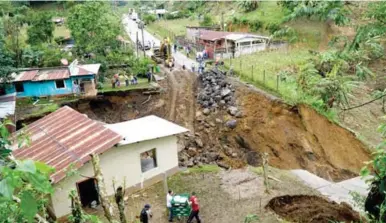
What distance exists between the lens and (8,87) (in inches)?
959

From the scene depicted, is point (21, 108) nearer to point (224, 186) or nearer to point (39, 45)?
point (39, 45)

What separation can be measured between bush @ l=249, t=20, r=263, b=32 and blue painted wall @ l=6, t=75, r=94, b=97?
2399 cm

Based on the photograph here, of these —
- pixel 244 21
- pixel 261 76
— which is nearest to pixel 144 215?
pixel 261 76

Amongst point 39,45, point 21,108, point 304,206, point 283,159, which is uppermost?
point 39,45

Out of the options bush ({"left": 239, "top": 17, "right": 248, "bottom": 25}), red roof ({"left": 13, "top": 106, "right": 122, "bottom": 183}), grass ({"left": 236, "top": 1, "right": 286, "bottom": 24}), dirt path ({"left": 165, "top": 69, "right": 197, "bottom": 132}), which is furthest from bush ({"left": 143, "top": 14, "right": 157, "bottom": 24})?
red roof ({"left": 13, "top": 106, "right": 122, "bottom": 183})

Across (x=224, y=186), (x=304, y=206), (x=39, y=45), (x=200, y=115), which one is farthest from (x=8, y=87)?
(x=304, y=206)

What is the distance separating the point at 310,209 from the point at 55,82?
18.7m

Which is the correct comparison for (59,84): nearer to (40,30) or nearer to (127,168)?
(127,168)

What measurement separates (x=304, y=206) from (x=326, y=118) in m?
11.3

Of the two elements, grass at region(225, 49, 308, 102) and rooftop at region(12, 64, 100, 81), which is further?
grass at region(225, 49, 308, 102)

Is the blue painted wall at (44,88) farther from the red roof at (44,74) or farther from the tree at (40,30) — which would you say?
the tree at (40,30)

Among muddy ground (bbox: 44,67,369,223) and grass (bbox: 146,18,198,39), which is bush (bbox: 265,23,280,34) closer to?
grass (bbox: 146,18,198,39)

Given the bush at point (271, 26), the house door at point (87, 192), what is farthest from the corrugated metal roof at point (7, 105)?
the bush at point (271, 26)

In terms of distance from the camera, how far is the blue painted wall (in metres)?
25.1
